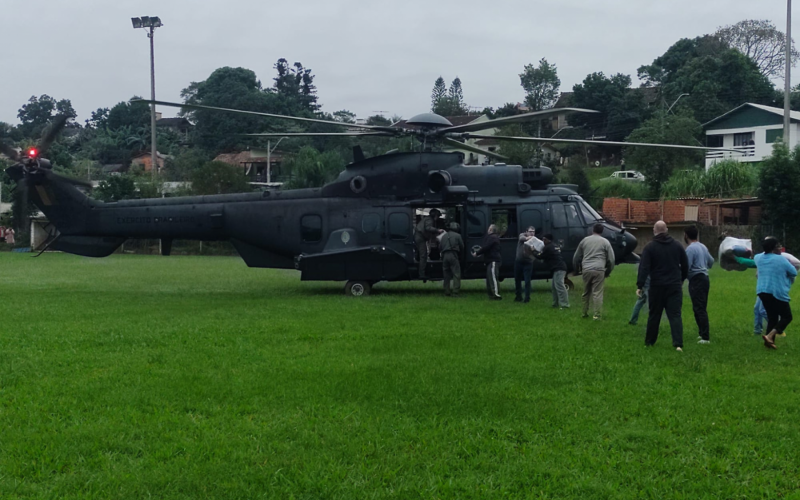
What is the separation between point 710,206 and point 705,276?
1078 inches

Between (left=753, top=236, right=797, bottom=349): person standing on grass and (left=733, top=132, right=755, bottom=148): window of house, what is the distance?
52200 mm

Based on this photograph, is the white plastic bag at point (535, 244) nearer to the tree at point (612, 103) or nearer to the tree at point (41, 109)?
the tree at point (612, 103)

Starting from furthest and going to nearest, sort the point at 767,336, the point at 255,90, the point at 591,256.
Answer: the point at 255,90 < the point at 591,256 < the point at 767,336

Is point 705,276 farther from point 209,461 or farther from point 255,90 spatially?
point 255,90

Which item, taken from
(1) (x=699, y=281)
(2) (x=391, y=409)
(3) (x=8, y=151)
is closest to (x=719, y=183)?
(1) (x=699, y=281)

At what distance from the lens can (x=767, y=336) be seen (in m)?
10.8

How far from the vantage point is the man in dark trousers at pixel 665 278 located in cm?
1054

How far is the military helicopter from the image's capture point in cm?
1788

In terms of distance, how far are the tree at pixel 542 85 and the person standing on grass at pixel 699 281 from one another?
74.0 m

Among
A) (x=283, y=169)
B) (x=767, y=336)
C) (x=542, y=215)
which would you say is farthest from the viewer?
(x=283, y=169)

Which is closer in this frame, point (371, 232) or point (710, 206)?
point (371, 232)

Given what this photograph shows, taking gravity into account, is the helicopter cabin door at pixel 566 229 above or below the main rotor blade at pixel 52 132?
below

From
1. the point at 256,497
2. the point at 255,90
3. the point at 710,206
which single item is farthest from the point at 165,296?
the point at 255,90

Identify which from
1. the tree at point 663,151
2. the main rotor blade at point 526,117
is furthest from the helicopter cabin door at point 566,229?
the tree at point 663,151
